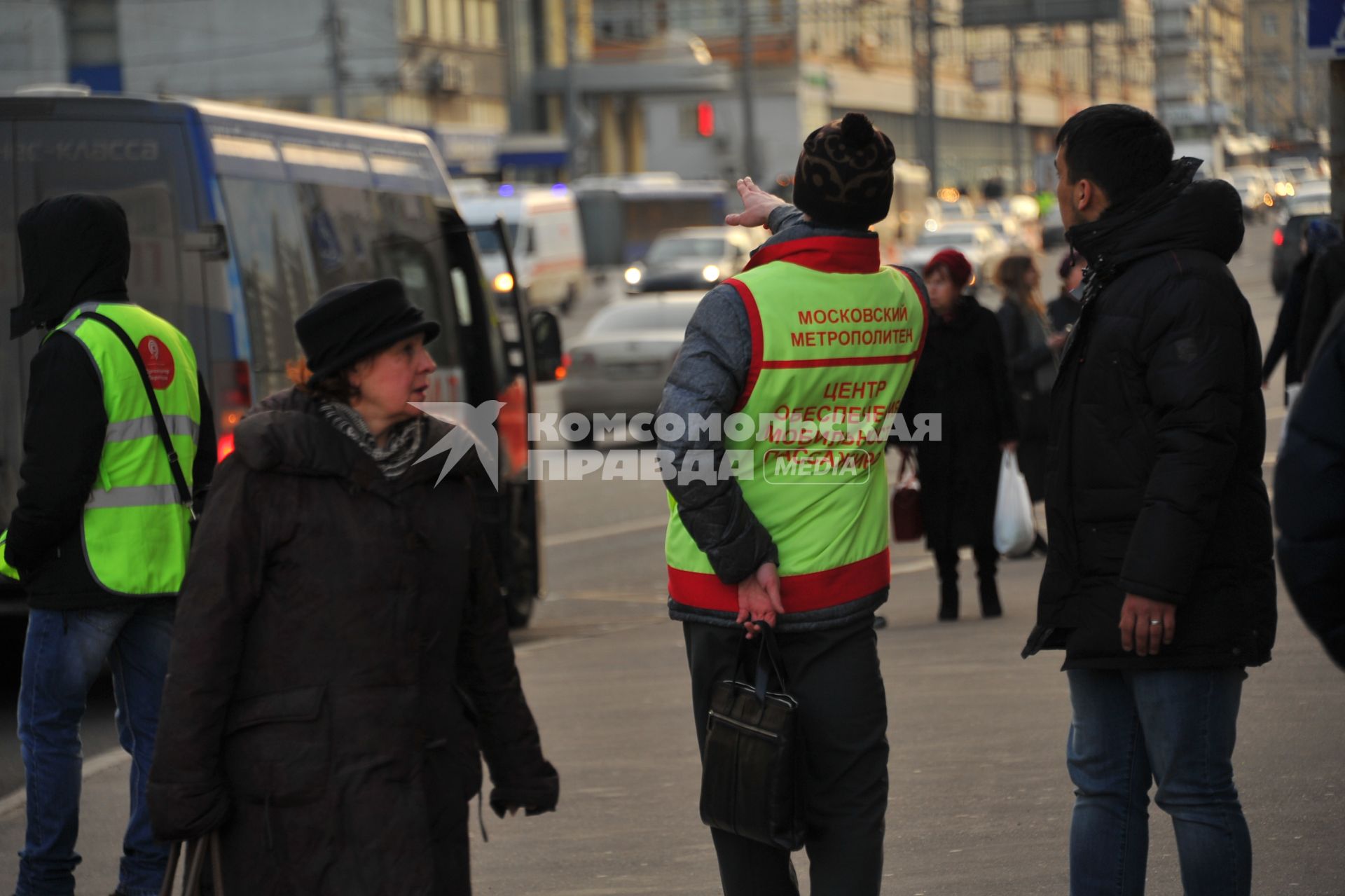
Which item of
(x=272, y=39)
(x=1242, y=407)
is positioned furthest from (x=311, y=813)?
(x=272, y=39)

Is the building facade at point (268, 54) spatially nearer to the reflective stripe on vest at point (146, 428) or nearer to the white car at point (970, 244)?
the white car at point (970, 244)

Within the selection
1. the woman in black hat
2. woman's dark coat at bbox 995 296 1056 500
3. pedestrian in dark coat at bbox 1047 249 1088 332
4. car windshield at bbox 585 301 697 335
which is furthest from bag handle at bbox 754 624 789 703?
car windshield at bbox 585 301 697 335

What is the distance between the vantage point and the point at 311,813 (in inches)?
138

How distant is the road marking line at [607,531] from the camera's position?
14.5 metres

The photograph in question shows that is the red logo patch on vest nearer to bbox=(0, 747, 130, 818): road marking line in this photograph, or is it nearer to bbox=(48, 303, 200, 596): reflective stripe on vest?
bbox=(48, 303, 200, 596): reflective stripe on vest

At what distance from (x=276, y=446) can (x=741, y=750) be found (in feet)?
3.86

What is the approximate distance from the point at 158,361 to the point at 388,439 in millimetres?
1828

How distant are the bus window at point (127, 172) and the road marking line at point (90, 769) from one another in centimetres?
177

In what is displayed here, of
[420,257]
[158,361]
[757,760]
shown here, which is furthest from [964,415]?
[757,760]

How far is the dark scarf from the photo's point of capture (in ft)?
11.7

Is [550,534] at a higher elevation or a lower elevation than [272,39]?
lower

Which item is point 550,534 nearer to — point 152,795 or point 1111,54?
point 152,795

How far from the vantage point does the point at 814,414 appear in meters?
4.15

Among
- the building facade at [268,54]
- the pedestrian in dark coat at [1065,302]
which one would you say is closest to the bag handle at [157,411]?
the pedestrian in dark coat at [1065,302]
